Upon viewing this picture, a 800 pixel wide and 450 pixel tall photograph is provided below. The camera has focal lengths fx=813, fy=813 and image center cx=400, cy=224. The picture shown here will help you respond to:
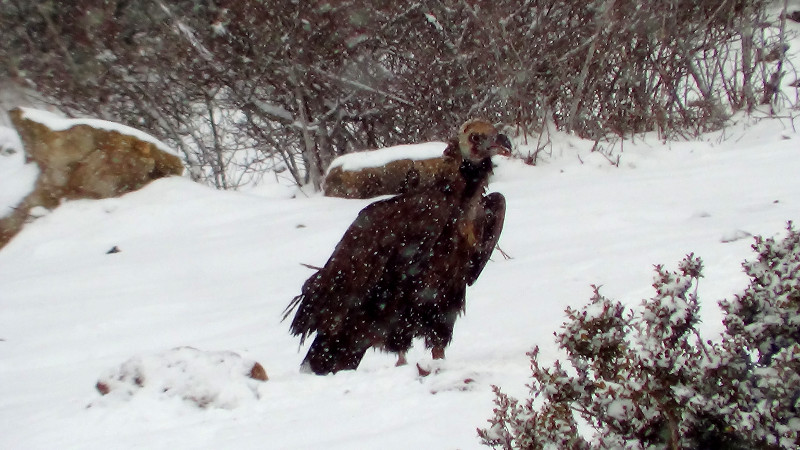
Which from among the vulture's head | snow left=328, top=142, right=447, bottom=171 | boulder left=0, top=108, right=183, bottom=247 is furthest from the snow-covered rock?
boulder left=0, top=108, right=183, bottom=247

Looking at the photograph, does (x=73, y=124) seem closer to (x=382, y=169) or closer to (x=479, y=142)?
(x=382, y=169)

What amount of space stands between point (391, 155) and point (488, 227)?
4.45 metres

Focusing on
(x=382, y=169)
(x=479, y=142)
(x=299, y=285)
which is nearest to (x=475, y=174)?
(x=479, y=142)

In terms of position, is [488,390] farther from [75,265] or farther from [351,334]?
[75,265]

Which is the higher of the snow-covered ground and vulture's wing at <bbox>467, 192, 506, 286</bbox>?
vulture's wing at <bbox>467, 192, 506, 286</bbox>

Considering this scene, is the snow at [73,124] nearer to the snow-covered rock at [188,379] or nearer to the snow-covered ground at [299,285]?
the snow-covered ground at [299,285]

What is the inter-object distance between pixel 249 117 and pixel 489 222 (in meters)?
7.54

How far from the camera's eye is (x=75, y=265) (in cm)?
692

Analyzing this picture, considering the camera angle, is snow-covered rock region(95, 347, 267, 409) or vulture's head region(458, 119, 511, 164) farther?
vulture's head region(458, 119, 511, 164)

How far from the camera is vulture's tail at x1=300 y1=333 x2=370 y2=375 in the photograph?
3336mm

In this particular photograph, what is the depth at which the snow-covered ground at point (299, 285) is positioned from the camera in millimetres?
2619

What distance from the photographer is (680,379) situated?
1.43 m

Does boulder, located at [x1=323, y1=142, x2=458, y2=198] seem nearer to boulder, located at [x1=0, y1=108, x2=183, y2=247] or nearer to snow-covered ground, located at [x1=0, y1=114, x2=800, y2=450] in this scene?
snow-covered ground, located at [x1=0, y1=114, x2=800, y2=450]

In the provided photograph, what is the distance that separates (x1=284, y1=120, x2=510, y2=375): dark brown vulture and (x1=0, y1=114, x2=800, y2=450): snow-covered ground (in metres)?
0.22
